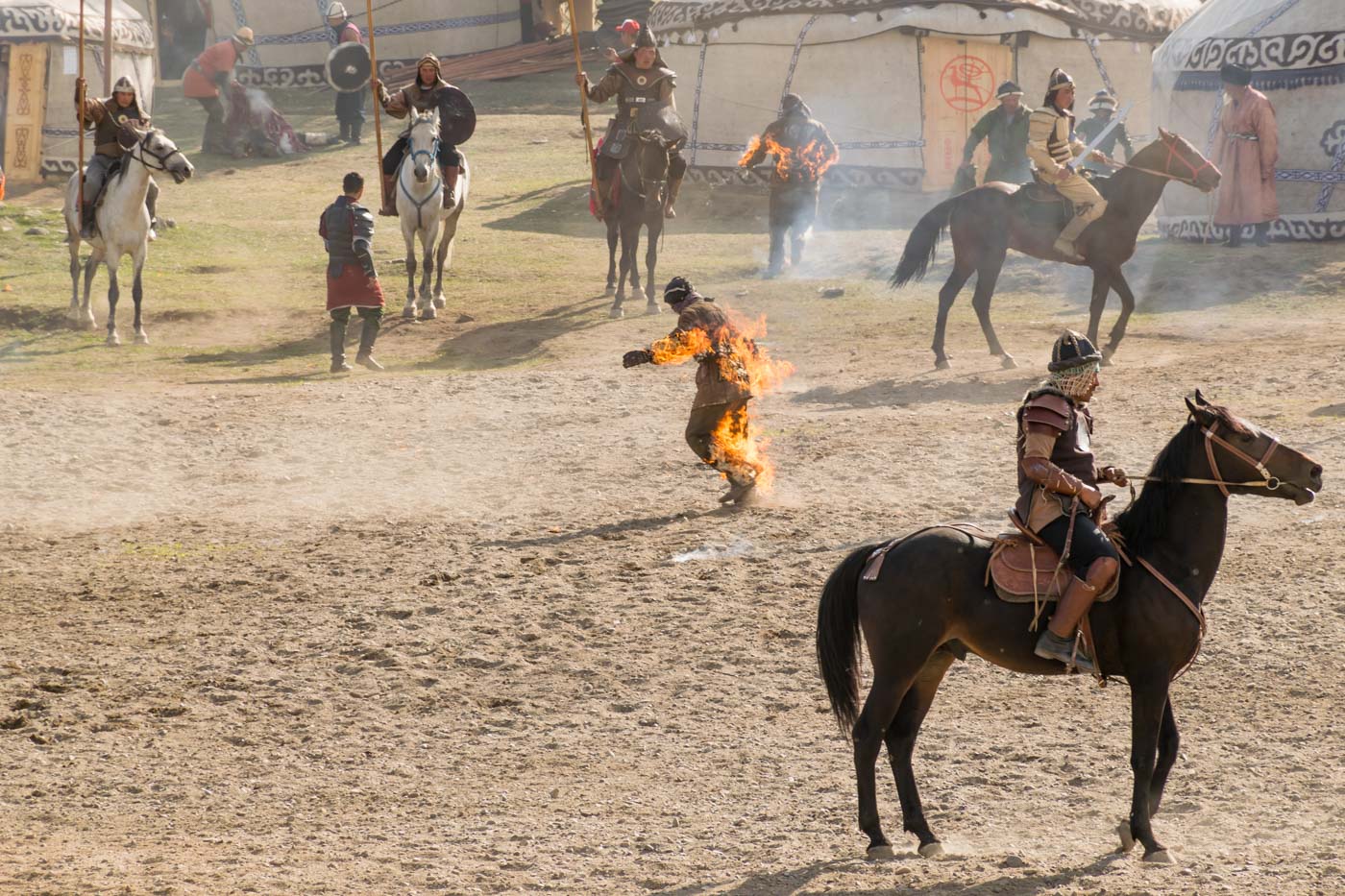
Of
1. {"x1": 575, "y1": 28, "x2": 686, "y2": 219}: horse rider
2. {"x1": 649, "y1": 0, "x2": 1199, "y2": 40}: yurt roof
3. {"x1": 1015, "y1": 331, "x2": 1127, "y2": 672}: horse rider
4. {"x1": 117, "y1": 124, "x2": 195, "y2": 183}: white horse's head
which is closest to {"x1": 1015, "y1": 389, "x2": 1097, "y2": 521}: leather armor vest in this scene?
{"x1": 1015, "y1": 331, "x2": 1127, "y2": 672}: horse rider

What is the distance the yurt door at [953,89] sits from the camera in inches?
989

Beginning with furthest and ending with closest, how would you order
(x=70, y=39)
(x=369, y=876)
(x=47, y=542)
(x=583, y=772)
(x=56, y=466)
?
(x=70, y=39), (x=56, y=466), (x=47, y=542), (x=583, y=772), (x=369, y=876)

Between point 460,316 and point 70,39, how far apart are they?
11605 mm

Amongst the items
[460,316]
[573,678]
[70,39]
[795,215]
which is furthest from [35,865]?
[70,39]

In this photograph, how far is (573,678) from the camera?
8.09 metres

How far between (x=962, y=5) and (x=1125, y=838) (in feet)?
67.5

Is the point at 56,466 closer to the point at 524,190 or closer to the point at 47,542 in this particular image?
the point at 47,542

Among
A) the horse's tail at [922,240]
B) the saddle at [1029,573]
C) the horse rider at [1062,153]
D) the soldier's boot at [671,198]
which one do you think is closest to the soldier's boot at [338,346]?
the soldier's boot at [671,198]

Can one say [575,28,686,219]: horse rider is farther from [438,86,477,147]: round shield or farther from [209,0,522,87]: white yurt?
[209,0,522,87]: white yurt

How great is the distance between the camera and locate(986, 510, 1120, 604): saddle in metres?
5.90

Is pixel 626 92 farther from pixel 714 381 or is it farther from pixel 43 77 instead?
pixel 43 77

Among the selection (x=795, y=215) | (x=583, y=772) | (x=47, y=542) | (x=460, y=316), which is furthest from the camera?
(x=795, y=215)

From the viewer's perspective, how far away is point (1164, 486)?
602 centimetres

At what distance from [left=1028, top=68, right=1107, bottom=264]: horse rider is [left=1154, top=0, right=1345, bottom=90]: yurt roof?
7.57m
